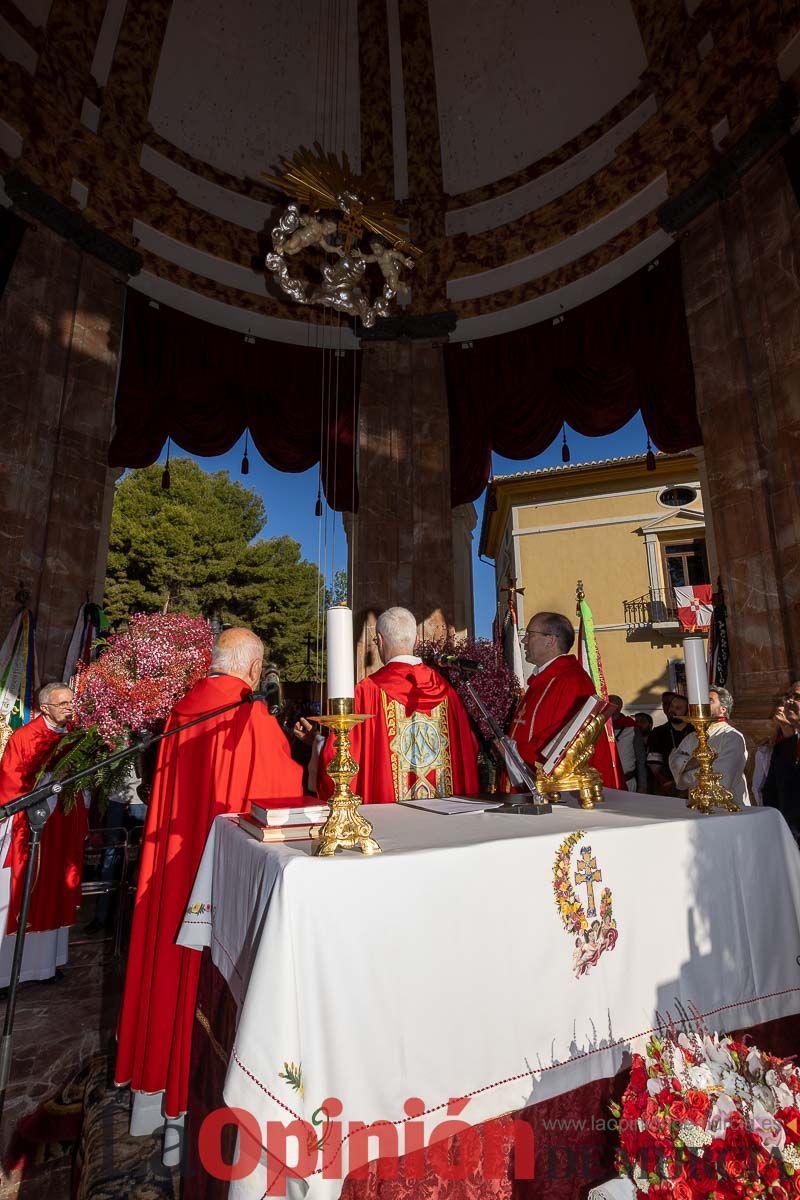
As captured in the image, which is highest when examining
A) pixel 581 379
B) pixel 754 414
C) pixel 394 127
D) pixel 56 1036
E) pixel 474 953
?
pixel 394 127

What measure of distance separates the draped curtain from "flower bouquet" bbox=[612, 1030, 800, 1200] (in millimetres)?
7497

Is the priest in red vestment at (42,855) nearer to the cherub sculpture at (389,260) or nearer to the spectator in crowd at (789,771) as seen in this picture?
the spectator in crowd at (789,771)

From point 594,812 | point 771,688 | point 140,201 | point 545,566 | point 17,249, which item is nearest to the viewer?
point 594,812

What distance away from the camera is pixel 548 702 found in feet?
9.32

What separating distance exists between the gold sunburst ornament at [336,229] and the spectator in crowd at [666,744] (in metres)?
5.47

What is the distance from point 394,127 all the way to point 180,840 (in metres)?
10.0

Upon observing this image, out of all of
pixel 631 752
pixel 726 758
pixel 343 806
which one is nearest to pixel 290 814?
pixel 343 806

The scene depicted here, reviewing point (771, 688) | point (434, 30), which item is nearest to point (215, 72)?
point (434, 30)

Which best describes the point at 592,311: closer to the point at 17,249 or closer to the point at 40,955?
the point at 17,249

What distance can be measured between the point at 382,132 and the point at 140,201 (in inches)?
141

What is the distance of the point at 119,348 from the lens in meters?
7.02

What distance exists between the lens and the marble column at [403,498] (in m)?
7.60

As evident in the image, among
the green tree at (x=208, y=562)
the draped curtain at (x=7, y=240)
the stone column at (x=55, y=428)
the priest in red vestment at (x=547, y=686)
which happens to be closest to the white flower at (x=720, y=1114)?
the priest in red vestment at (x=547, y=686)

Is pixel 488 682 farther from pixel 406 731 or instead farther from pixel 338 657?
pixel 338 657
